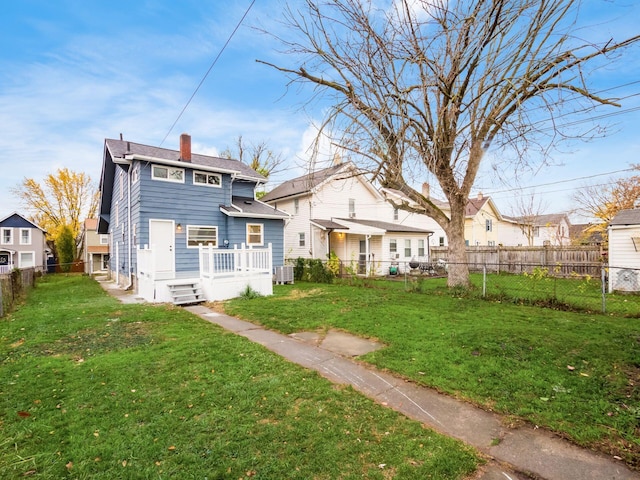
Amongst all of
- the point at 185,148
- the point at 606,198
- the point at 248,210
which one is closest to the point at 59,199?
the point at 185,148

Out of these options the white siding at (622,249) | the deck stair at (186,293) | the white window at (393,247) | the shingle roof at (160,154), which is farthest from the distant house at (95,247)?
the white siding at (622,249)

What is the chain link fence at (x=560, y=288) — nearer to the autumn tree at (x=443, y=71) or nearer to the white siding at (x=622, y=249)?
the white siding at (x=622, y=249)

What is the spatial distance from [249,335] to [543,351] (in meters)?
4.79

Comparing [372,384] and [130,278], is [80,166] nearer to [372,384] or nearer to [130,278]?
[130,278]

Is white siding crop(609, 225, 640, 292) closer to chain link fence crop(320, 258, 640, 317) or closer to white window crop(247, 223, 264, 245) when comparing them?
chain link fence crop(320, 258, 640, 317)

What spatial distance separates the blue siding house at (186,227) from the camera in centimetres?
1045

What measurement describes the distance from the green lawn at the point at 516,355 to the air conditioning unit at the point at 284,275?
230 inches

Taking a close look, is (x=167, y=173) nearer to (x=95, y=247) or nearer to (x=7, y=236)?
(x=95, y=247)

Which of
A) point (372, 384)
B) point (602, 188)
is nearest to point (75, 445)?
point (372, 384)

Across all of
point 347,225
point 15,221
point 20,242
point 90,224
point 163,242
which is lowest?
point 163,242

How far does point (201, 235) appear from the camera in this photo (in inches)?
546

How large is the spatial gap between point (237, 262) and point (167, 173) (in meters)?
5.23

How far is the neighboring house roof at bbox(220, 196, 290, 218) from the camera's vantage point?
1426cm

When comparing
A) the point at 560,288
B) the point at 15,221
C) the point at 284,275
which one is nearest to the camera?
the point at 560,288
